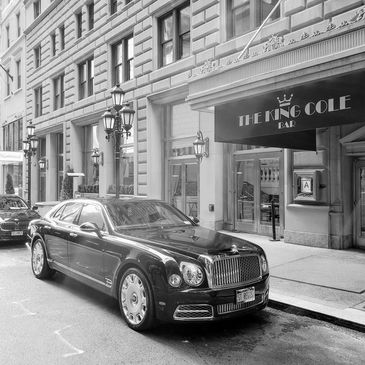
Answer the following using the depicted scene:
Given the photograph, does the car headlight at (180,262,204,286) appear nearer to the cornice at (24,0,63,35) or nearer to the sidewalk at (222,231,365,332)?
the sidewalk at (222,231,365,332)

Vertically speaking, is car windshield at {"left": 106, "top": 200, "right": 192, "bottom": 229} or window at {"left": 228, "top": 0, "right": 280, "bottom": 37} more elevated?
window at {"left": 228, "top": 0, "right": 280, "bottom": 37}

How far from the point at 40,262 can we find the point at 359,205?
24.5 feet

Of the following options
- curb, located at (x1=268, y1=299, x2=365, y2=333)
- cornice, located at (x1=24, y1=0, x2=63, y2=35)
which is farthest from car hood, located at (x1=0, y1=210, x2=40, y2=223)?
cornice, located at (x1=24, y1=0, x2=63, y2=35)

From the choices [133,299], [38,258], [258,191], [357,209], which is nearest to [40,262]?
[38,258]

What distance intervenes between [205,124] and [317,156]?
4695mm

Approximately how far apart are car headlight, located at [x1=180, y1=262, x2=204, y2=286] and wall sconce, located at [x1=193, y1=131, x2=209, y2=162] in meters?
9.25

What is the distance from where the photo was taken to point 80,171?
77.8ft

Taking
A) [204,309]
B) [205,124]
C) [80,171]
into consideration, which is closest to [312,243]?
[205,124]

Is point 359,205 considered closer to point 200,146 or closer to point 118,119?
point 200,146

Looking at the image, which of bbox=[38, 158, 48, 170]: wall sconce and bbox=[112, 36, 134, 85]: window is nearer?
bbox=[112, 36, 134, 85]: window

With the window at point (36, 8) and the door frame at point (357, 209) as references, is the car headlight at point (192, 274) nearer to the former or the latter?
the door frame at point (357, 209)

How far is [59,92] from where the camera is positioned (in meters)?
26.3

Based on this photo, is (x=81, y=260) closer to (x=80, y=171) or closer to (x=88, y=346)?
(x=88, y=346)

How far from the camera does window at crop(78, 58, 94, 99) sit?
73.7 ft
